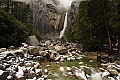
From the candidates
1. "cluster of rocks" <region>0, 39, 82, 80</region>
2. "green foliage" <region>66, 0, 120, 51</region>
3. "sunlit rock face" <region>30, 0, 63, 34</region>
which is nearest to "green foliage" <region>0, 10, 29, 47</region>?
"cluster of rocks" <region>0, 39, 82, 80</region>

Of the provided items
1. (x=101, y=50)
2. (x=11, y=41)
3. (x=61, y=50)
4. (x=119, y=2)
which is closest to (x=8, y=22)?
(x=11, y=41)

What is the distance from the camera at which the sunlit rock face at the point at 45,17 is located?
56763 mm

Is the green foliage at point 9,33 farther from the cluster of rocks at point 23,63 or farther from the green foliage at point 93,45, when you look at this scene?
the green foliage at point 93,45

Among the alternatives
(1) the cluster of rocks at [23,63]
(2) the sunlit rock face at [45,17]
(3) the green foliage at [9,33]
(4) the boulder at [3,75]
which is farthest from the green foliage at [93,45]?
(2) the sunlit rock face at [45,17]

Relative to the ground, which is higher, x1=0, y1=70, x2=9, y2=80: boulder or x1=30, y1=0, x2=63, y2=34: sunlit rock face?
x1=30, y1=0, x2=63, y2=34: sunlit rock face

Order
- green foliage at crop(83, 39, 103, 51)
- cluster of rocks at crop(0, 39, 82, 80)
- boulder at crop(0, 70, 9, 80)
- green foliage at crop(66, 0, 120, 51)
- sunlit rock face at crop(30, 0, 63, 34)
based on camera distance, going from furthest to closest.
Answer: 1. sunlit rock face at crop(30, 0, 63, 34)
2. green foliage at crop(83, 39, 103, 51)
3. green foliage at crop(66, 0, 120, 51)
4. cluster of rocks at crop(0, 39, 82, 80)
5. boulder at crop(0, 70, 9, 80)

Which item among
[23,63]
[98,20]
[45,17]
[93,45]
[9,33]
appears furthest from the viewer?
Answer: [45,17]

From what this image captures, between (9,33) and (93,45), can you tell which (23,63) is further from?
(93,45)

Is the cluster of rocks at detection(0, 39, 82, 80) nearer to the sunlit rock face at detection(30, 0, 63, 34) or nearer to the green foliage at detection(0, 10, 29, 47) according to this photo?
the green foliage at detection(0, 10, 29, 47)

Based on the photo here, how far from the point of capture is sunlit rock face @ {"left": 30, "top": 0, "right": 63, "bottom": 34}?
186 feet

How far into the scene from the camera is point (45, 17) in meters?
56.8

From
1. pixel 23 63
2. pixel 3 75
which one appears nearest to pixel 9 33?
pixel 23 63

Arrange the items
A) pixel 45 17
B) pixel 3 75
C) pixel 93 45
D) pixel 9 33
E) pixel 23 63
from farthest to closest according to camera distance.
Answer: pixel 45 17, pixel 9 33, pixel 93 45, pixel 23 63, pixel 3 75

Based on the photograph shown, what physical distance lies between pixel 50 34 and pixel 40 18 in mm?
7197
